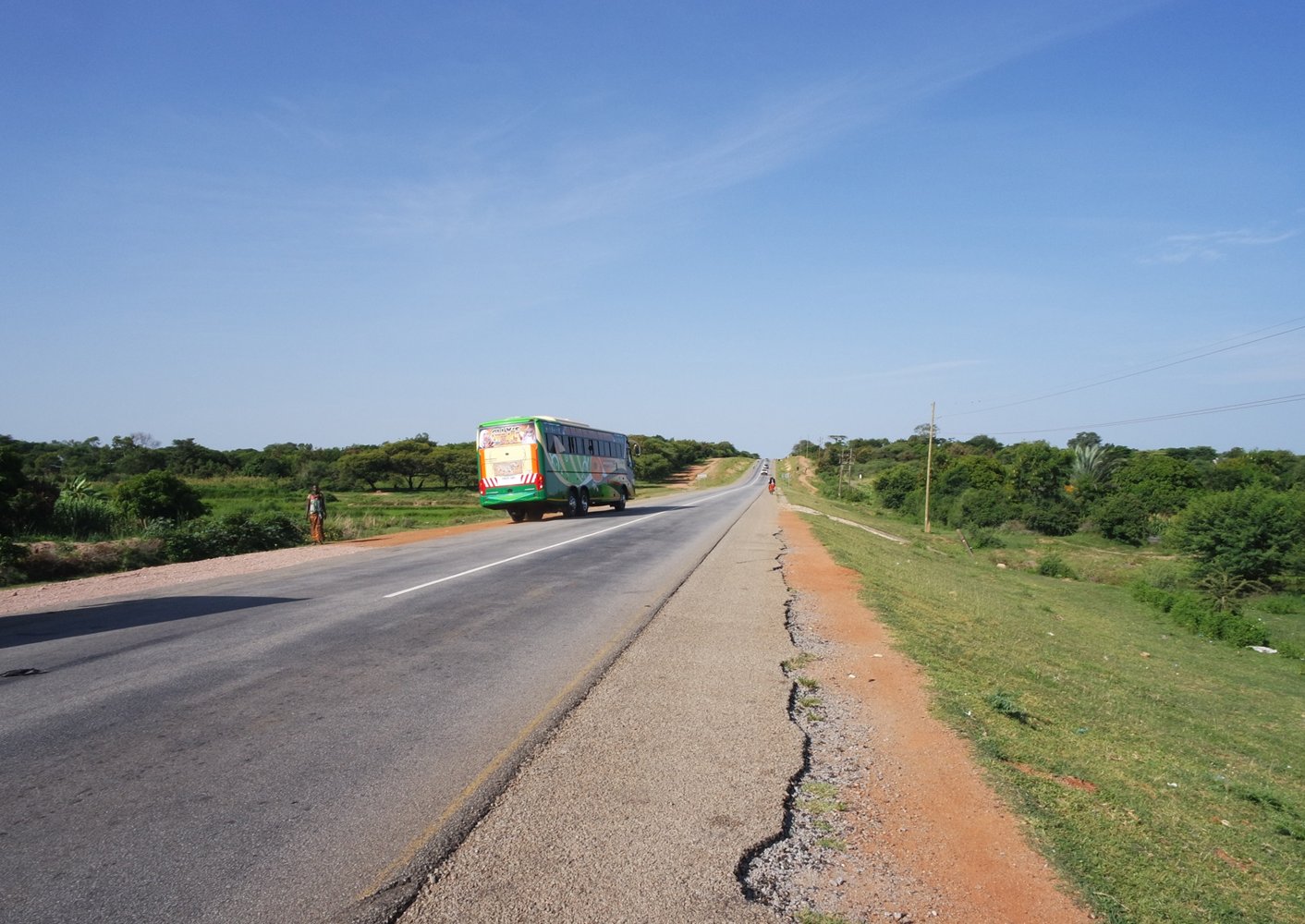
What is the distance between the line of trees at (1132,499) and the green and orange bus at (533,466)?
31740mm

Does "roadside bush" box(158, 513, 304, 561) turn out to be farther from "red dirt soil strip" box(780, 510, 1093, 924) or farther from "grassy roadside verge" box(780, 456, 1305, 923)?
"red dirt soil strip" box(780, 510, 1093, 924)

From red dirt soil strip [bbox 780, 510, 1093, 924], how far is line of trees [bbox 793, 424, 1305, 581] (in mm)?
39916

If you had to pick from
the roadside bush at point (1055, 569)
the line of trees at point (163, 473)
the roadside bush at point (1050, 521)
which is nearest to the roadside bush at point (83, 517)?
the line of trees at point (163, 473)

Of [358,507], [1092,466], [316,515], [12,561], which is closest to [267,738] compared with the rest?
[12,561]

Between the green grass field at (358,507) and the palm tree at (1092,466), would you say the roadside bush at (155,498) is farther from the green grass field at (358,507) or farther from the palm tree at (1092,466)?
the palm tree at (1092,466)

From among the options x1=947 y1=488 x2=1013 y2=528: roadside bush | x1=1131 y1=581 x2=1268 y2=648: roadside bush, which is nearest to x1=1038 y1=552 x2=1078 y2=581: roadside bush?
x1=1131 y1=581 x2=1268 y2=648: roadside bush

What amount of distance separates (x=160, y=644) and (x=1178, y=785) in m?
10.1

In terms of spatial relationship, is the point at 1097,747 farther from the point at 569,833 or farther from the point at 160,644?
the point at 160,644

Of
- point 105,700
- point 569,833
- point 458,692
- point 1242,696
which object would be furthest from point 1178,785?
point 1242,696

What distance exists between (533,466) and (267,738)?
2343cm

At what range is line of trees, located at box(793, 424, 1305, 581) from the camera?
3744cm

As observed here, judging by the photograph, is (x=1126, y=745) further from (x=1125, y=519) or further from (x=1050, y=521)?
(x=1050, y=521)

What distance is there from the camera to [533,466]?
93.8 ft

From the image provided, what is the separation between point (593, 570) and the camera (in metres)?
15.0
